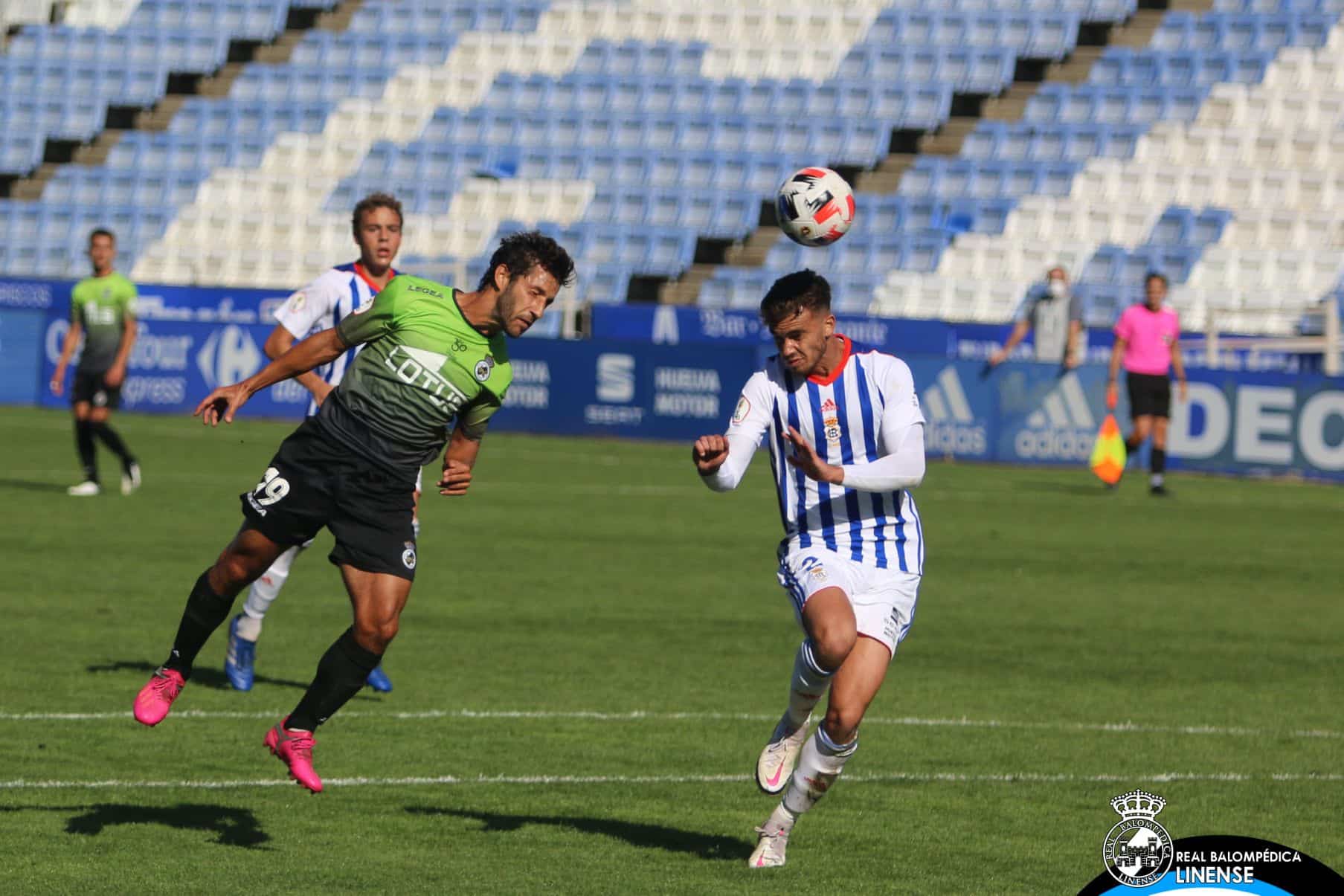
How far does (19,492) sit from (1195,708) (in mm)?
12115

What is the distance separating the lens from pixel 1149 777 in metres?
8.09

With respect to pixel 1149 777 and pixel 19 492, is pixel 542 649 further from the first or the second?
pixel 19 492

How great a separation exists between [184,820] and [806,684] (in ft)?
7.16

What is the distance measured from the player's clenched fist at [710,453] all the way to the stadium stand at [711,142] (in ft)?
74.2

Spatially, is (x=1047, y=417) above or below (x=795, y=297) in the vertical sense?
below

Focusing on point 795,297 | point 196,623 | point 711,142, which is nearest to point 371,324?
point 196,623

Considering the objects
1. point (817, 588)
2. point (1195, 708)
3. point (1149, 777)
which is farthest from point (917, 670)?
point (817, 588)

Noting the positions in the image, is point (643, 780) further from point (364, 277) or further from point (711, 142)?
point (711, 142)

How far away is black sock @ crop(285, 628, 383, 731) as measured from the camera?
6.69 meters

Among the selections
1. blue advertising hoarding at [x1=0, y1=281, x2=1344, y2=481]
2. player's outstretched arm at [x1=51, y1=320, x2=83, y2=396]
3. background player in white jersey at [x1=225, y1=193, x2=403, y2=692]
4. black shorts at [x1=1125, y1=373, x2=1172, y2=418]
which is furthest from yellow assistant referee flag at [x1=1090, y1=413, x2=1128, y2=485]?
background player in white jersey at [x1=225, y1=193, x2=403, y2=692]

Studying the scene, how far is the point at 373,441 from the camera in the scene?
6855 millimetres

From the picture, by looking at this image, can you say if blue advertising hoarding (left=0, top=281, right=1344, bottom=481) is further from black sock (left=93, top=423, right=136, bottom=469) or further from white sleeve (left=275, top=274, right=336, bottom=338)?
white sleeve (left=275, top=274, right=336, bottom=338)

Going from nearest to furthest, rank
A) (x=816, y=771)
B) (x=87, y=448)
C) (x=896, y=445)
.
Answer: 1. (x=816, y=771)
2. (x=896, y=445)
3. (x=87, y=448)

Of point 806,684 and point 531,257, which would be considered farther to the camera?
point 531,257
